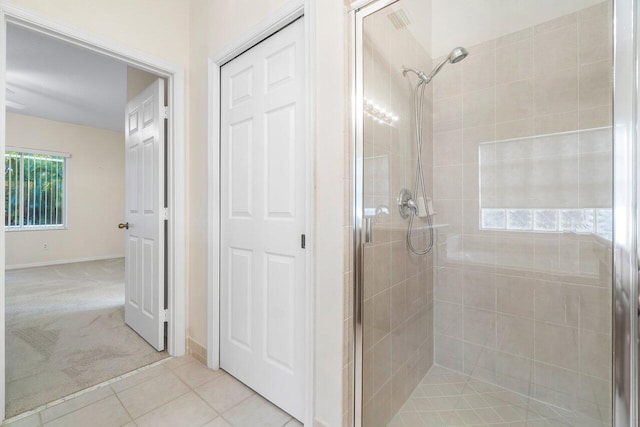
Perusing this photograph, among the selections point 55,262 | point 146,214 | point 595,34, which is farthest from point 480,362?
point 55,262

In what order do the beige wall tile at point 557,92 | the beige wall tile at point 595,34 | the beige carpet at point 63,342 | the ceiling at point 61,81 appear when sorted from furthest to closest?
the ceiling at point 61,81
the beige carpet at point 63,342
the beige wall tile at point 557,92
the beige wall tile at point 595,34

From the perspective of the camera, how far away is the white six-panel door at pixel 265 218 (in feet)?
4.88

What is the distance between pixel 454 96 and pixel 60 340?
11.3 feet

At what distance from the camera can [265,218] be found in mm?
1637

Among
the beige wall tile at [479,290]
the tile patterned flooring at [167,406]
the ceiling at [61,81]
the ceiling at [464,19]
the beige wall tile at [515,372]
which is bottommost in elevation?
the tile patterned flooring at [167,406]

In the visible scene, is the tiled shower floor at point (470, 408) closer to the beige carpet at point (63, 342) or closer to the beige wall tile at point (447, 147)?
the beige wall tile at point (447, 147)

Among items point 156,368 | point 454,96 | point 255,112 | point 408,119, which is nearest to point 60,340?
point 156,368

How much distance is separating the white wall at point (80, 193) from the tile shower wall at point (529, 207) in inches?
275

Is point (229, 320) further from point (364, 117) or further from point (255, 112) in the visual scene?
point (364, 117)

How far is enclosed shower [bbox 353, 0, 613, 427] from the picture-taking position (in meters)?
1.20

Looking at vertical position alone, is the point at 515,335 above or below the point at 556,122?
below

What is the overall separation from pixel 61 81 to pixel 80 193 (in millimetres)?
2808

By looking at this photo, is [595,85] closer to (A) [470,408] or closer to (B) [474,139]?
(B) [474,139]

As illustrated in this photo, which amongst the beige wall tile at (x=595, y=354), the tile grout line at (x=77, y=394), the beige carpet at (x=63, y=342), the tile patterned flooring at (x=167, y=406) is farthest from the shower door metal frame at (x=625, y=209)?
the beige carpet at (x=63, y=342)
